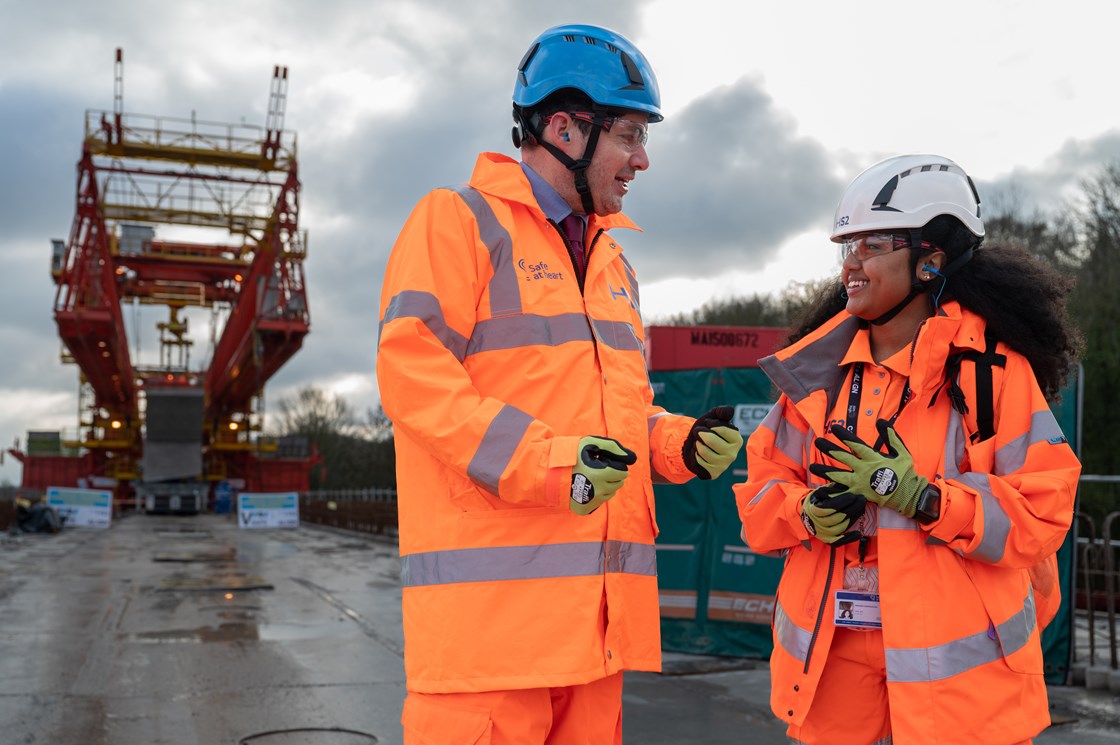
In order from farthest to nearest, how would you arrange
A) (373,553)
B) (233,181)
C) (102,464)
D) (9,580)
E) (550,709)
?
(102,464) → (233,181) → (373,553) → (9,580) → (550,709)

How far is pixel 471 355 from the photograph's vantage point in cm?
239

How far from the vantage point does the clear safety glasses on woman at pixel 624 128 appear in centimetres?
256

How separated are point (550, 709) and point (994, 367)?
4.42 ft

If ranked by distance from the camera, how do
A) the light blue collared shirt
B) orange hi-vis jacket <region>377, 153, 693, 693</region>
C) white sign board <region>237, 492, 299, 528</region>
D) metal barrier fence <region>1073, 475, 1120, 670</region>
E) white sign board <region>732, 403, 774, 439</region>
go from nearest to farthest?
1. orange hi-vis jacket <region>377, 153, 693, 693</region>
2. the light blue collared shirt
3. metal barrier fence <region>1073, 475, 1120, 670</region>
4. white sign board <region>732, 403, 774, 439</region>
5. white sign board <region>237, 492, 299, 528</region>

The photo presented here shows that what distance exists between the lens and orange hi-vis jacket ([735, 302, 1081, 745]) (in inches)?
92.6

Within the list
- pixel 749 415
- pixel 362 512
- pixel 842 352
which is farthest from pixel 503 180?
pixel 362 512

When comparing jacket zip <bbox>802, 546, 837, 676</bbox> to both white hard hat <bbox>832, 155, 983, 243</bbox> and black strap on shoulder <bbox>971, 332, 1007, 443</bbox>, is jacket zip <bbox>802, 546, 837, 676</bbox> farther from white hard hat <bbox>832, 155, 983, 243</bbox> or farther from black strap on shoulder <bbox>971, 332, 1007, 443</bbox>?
white hard hat <bbox>832, 155, 983, 243</bbox>

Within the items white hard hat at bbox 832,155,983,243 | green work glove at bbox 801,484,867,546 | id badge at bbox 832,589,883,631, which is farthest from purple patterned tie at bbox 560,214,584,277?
id badge at bbox 832,589,883,631

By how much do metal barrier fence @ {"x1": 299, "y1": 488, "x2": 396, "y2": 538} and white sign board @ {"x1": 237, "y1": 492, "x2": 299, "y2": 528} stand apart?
3.84ft

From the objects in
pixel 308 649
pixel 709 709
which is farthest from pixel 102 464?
pixel 709 709

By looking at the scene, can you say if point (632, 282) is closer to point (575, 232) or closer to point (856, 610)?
point (575, 232)

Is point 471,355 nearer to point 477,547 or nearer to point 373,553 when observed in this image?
point 477,547

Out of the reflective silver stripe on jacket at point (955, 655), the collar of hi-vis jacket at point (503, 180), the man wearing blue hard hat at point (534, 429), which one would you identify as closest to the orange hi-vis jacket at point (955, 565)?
the reflective silver stripe on jacket at point (955, 655)

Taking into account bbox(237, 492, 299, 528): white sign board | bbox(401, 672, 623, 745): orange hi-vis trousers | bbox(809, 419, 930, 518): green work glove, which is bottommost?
bbox(237, 492, 299, 528): white sign board
